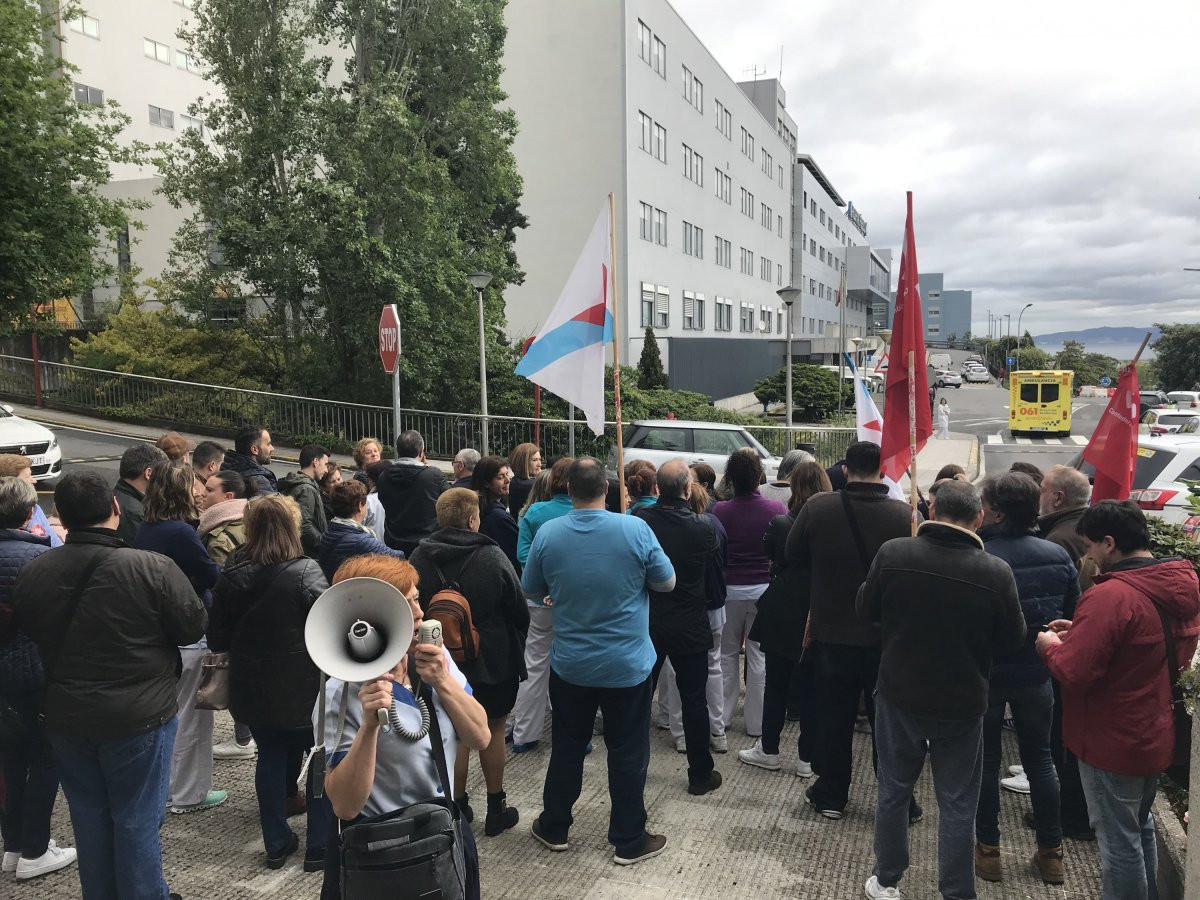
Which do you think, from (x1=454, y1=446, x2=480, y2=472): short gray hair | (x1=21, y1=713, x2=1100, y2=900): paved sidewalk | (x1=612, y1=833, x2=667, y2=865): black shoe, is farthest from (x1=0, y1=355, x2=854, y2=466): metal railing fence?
(x1=612, y1=833, x2=667, y2=865): black shoe

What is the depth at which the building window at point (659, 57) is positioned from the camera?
31.6m

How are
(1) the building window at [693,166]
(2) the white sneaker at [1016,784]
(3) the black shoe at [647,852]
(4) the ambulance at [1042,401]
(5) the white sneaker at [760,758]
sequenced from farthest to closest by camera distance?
(1) the building window at [693,166], (4) the ambulance at [1042,401], (5) the white sneaker at [760,758], (2) the white sneaker at [1016,784], (3) the black shoe at [647,852]

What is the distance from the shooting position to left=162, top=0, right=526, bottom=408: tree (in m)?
17.6

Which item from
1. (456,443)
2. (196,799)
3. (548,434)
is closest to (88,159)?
(456,443)

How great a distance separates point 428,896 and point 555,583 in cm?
207

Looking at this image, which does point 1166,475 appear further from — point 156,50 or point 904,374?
point 156,50

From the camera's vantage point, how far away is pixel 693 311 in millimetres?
37812

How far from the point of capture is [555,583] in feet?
14.3

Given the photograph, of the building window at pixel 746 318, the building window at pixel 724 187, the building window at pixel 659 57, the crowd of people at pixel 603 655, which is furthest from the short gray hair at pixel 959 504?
the building window at pixel 746 318

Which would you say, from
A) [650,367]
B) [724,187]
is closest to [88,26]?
[724,187]

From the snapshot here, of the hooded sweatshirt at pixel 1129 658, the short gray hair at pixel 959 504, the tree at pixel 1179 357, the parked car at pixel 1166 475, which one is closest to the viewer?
the hooded sweatshirt at pixel 1129 658

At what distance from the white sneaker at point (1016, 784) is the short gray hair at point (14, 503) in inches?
218

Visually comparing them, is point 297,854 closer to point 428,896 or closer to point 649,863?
point 649,863

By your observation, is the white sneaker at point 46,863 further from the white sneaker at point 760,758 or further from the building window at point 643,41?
the building window at point 643,41
